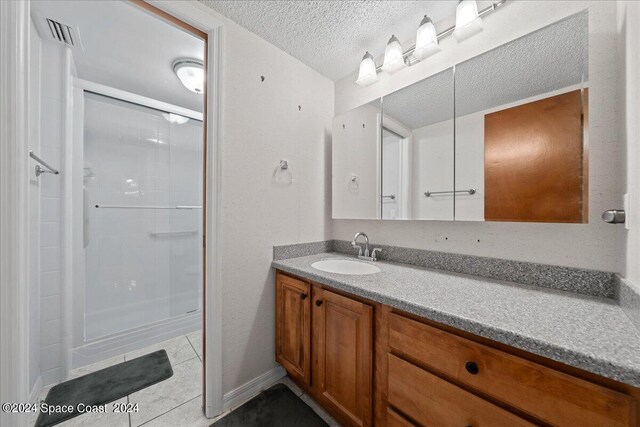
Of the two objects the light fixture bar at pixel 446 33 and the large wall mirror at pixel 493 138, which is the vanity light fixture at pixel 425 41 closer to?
the light fixture bar at pixel 446 33

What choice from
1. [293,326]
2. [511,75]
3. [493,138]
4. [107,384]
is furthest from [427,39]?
[107,384]

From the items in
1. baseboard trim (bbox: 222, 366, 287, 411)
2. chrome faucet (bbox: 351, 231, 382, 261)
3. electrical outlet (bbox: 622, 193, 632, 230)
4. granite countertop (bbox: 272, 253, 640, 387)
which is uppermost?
electrical outlet (bbox: 622, 193, 632, 230)

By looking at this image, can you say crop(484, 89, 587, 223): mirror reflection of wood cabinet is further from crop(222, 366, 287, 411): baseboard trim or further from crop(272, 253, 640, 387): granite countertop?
crop(222, 366, 287, 411): baseboard trim

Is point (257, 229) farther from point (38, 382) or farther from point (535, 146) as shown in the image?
point (38, 382)

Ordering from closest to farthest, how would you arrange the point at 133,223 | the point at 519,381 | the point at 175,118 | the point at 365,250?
the point at 519,381 → the point at 365,250 → the point at 133,223 → the point at 175,118

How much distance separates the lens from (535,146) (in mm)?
1006

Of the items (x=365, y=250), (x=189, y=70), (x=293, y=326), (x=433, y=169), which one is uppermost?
(x=189, y=70)

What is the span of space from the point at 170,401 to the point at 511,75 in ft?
8.38

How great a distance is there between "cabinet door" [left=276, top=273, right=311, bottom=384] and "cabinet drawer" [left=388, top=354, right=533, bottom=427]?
21.0 inches

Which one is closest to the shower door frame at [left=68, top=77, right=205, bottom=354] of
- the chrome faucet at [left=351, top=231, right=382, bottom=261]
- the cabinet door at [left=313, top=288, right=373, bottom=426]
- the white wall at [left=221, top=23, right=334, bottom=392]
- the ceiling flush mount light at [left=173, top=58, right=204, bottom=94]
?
the ceiling flush mount light at [left=173, top=58, right=204, bottom=94]

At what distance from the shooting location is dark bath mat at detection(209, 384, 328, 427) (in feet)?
4.03

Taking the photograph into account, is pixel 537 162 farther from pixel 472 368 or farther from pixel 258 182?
pixel 258 182

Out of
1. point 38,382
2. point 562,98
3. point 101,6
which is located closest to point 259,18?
point 101,6

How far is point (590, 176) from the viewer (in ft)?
3.04
